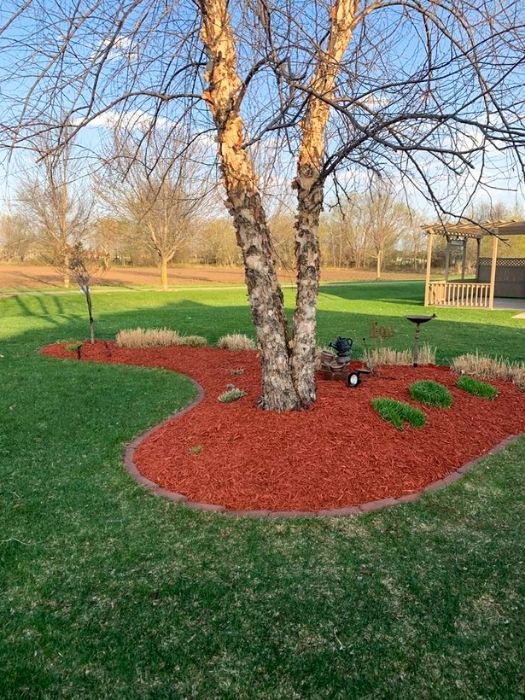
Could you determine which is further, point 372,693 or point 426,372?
point 426,372

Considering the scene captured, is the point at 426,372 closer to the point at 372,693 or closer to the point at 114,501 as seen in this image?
the point at 114,501

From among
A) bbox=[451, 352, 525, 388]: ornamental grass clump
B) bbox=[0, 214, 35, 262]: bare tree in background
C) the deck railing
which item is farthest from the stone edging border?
bbox=[0, 214, 35, 262]: bare tree in background

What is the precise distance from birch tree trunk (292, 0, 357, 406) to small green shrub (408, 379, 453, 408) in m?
1.09

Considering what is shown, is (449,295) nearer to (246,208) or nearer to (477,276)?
(477,276)

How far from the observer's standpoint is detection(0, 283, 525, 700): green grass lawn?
6.44 feet

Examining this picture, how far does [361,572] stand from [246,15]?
13.0 feet

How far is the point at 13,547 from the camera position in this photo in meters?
2.88

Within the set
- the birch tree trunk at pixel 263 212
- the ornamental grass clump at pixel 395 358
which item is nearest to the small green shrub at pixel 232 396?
the birch tree trunk at pixel 263 212

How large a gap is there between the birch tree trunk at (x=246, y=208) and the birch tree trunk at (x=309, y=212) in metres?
0.15

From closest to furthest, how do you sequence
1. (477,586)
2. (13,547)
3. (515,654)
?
(515,654) < (477,586) < (13,547)

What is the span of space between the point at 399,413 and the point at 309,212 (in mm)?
1897

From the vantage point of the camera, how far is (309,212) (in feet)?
14.4

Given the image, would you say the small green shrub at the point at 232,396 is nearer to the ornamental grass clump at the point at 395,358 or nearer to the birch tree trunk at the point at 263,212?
→ the birch tree trunk at the point at 263,212

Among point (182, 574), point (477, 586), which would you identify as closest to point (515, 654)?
point (477, 586)
